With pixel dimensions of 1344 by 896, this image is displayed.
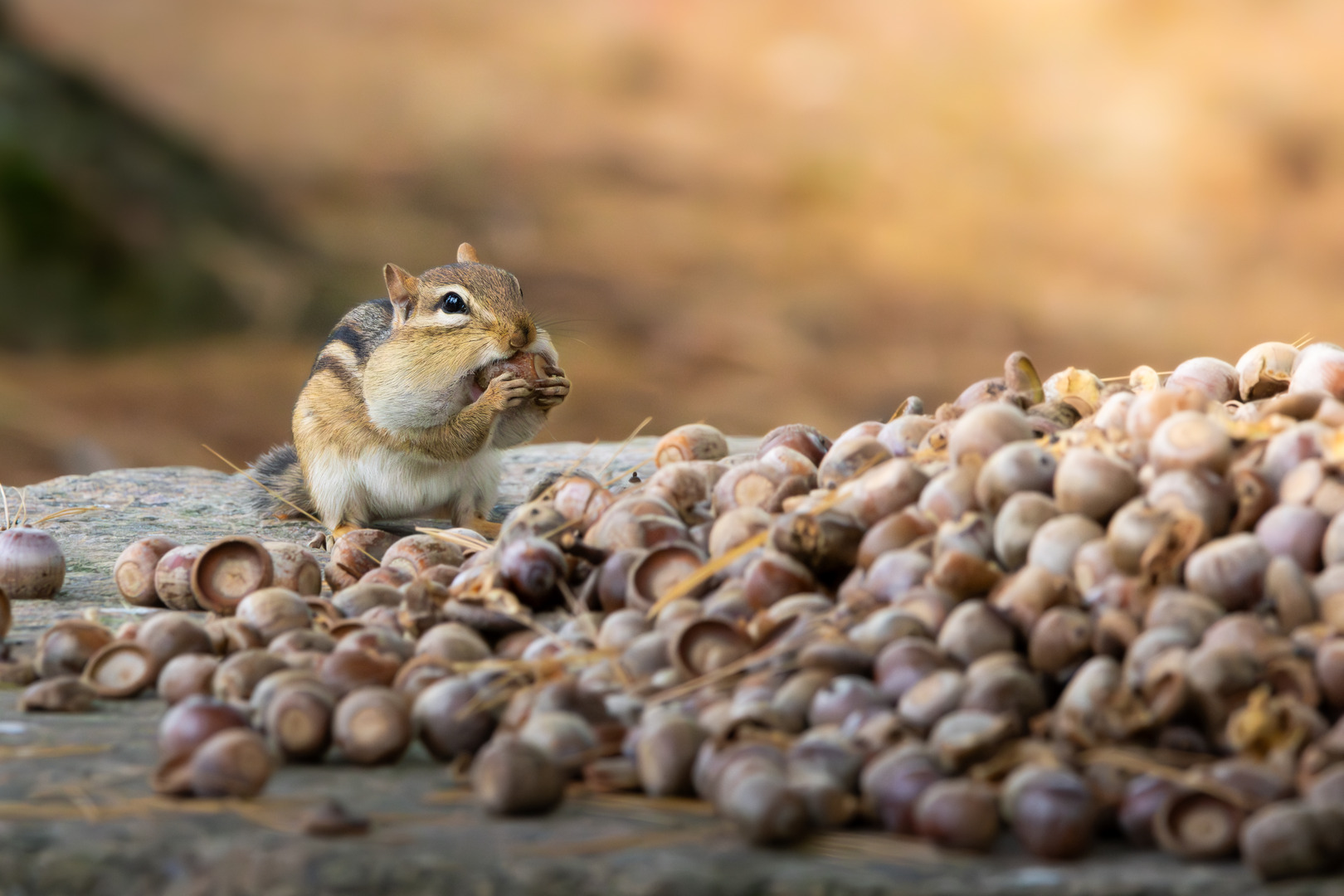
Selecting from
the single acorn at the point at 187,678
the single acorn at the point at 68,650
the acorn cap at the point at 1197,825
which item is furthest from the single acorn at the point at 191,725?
the acorn cap at the point at 1197,825

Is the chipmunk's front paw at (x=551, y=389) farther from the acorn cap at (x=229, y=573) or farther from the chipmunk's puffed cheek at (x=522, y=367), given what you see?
the acorn cap at (x=229, y=573)

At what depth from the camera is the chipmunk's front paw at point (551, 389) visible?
3.33 metres

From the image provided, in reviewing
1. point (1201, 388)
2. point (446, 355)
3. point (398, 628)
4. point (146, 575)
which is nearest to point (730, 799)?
point (398, 628)

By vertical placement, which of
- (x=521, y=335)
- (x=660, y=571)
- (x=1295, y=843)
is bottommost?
(x=1295, y=843)

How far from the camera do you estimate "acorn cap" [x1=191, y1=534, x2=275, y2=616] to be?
224 centimetres

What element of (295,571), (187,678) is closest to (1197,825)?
(187,678)

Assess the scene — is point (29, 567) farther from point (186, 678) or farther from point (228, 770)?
point (228, 770)

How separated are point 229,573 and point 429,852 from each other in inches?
46.0

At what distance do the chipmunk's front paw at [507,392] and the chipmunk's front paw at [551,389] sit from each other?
0.13 ft

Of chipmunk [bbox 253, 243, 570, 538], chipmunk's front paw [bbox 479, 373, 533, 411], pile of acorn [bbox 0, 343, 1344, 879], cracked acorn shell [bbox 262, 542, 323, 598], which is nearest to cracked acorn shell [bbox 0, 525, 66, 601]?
cracked acorn shell [bbox 262, 542, 323, 598]

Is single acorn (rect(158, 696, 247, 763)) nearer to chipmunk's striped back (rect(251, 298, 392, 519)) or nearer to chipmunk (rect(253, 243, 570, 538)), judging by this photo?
chipmunk (rect(253, 243, 570, 538))

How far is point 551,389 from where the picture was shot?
3340 mm

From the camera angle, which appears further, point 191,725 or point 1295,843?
point 191,725

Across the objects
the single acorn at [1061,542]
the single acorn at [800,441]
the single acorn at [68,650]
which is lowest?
the single acorn at [68,650]
